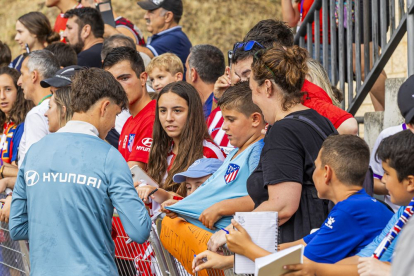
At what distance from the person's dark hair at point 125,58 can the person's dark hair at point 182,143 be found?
94 cm

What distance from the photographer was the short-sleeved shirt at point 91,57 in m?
7.73

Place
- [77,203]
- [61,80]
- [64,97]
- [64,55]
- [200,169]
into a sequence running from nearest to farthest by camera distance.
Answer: [77,203], [200,169], [64,97], [61,80], [64,55]

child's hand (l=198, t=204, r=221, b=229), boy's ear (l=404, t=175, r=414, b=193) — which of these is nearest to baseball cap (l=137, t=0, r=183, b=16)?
child's hand (l=198, t=204, r=221, b=229)

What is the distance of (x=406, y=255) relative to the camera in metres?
1.51

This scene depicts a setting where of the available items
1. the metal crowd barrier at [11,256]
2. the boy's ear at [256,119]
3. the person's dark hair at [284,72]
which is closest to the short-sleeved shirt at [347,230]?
the person's dark hair at [284,72]

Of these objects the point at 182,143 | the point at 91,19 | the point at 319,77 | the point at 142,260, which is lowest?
the point at 142,260

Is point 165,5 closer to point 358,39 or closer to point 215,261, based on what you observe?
point 358,39

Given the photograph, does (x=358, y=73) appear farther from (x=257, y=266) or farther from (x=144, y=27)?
(x=144, y=27)

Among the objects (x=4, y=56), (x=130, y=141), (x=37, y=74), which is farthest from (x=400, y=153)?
(x=4, y=56)

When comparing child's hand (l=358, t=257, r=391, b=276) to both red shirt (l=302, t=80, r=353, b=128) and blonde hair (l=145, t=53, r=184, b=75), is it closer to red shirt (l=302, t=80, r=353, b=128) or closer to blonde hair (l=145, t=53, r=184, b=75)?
red shirt (l=302, t=80, r=353, b=128)

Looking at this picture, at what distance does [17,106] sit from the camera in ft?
23.0

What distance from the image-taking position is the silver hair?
6.54 meters

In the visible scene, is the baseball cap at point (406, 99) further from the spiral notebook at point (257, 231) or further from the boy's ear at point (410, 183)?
the spiral notebook at point (257, 231)

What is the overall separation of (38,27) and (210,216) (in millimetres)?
5926
